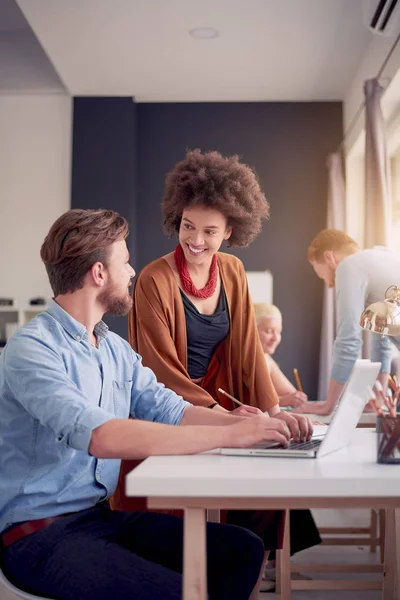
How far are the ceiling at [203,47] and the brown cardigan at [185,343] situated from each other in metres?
2.94

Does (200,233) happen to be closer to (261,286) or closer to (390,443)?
(390,443)

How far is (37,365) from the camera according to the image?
1335 mm

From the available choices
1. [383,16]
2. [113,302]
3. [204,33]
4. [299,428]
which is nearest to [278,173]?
[204,33]

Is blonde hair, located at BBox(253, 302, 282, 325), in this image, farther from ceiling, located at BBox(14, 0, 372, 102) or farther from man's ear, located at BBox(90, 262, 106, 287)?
man's ear, located at BBox(90, 262, 106, 287)

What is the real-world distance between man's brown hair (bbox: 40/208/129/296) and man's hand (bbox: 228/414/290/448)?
0.48 m

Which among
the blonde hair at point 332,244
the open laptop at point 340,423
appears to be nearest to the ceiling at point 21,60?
the blonde hair at point 332,244

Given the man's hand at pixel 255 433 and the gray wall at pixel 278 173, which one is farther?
the gray wall at pixel 278 173

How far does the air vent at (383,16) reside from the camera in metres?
4.14

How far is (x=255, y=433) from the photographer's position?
1.34 m

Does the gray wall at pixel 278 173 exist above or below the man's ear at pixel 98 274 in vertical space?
above

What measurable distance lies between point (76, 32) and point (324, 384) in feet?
10.9

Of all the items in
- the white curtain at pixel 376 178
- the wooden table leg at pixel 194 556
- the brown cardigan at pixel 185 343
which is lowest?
the wooden table leg at pixel 194 556

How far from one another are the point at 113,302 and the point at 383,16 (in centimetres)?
334

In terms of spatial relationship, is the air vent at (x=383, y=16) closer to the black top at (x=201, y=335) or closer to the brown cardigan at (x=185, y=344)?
the brown cardigan at (x=185, y=344)
